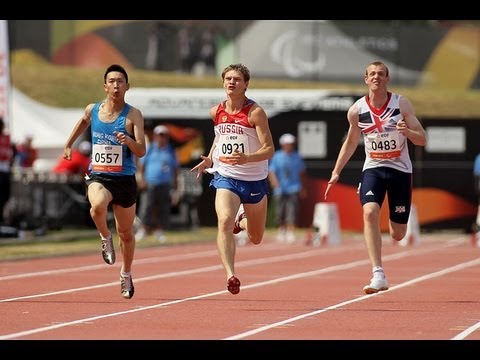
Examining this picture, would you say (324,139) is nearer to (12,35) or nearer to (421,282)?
(12,35)

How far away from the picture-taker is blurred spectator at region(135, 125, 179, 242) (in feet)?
96.1

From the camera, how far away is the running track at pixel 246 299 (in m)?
12.0

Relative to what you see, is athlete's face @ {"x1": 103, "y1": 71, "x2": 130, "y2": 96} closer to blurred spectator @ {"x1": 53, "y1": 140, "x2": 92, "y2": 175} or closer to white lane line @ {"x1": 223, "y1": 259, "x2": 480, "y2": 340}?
white lane line @ {"x1": 223, "y1": 259, "x2": 480, "y2": 340}

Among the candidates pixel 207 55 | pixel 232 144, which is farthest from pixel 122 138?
pixel 207 55

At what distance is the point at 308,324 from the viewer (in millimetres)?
12695

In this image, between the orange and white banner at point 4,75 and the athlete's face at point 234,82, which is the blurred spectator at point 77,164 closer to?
the orange and white banner at point 4,75

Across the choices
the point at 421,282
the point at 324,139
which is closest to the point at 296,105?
the point at 324,139

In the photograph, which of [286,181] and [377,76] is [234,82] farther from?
[286,181]

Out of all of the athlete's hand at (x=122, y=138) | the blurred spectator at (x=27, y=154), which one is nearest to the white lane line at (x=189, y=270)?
the athlete's hand at (x=122, y=138)

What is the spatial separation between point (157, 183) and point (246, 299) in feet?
45.7

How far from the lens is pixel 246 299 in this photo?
1555cm

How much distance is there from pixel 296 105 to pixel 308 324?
75.3 ft

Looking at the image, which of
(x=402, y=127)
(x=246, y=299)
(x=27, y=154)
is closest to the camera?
(x=402, y=127)
